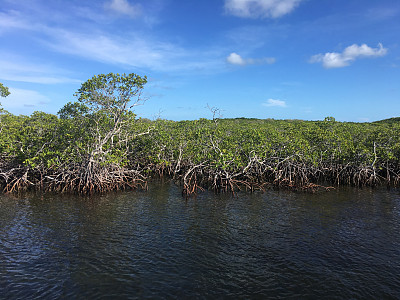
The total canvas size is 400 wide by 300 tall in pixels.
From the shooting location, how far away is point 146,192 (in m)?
23.5

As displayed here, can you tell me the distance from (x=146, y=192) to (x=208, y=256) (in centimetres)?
1276

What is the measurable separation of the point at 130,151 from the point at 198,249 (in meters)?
18.6

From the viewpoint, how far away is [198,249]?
40.6 ft

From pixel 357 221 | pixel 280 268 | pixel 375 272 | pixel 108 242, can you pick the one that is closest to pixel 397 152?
pixel 357 221

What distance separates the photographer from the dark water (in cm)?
936

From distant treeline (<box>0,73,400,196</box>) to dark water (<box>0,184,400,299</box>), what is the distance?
3.47 meters

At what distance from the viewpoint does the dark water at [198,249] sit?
9359 mm

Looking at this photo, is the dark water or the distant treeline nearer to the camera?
the dark water

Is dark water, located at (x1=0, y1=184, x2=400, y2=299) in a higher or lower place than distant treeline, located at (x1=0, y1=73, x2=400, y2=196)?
lower

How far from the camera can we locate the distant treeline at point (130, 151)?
21.8m

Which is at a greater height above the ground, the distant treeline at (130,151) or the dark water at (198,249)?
the distant treeline at (130,151)

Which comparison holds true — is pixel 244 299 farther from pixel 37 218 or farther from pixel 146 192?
pixel 146 192

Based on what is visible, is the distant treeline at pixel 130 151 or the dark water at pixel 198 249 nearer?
the dark water at pixel 198 249

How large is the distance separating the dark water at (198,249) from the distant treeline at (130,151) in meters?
3.47
